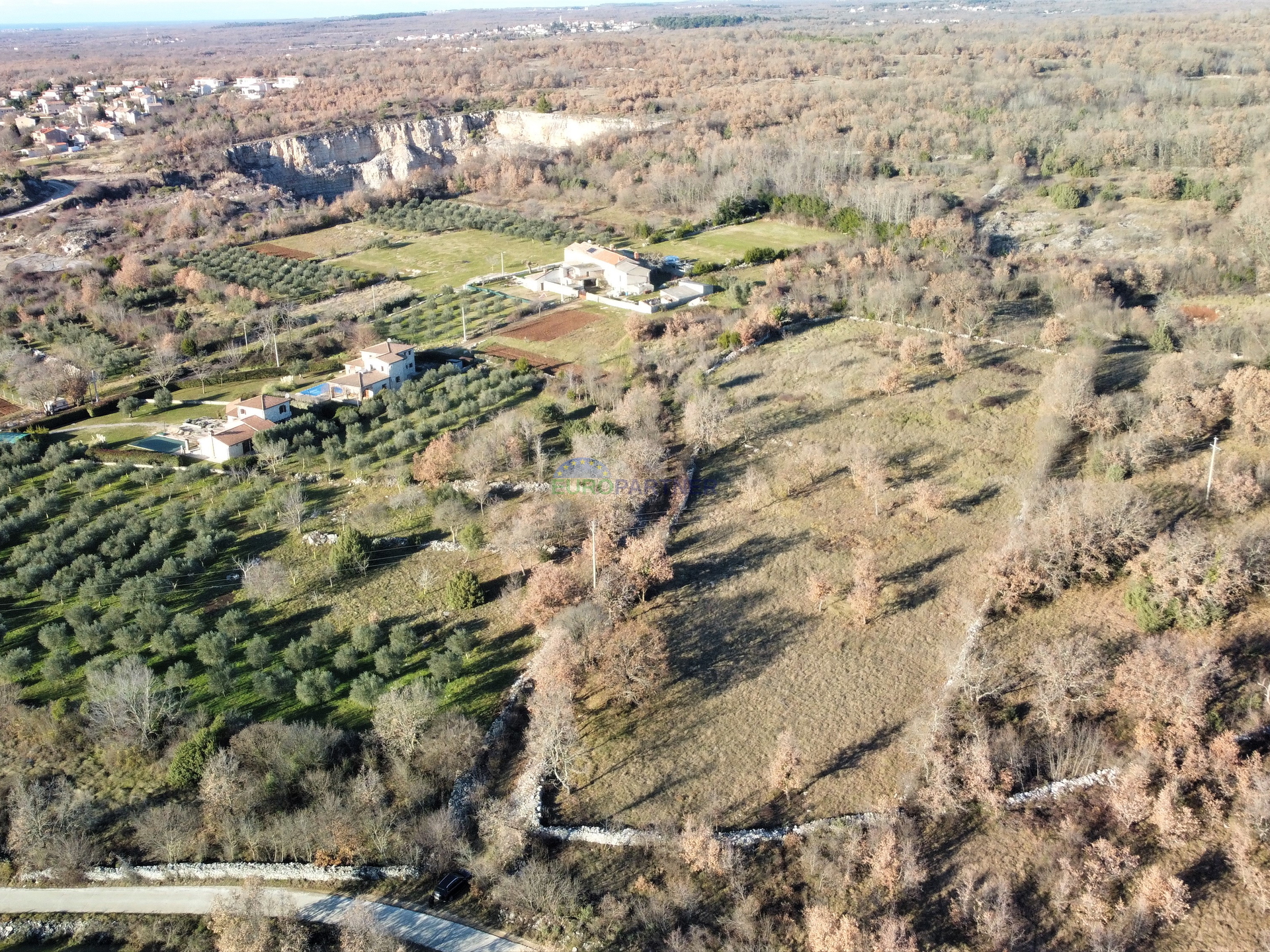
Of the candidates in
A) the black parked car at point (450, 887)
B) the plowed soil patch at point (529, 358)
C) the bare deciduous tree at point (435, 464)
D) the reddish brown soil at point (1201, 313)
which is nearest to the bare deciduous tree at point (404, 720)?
the black parked car at point (450, 887)

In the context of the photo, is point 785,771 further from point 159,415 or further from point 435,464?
point 159,415

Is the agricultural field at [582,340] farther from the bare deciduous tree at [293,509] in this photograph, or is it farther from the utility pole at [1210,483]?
the utility pole at [1210,483]

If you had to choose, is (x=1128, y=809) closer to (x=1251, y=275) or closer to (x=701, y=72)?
(x=1251, y=275)

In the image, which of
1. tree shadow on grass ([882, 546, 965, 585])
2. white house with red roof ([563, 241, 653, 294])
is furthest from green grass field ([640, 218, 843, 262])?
tree shadow on grass ([882, 546, 965, 585])

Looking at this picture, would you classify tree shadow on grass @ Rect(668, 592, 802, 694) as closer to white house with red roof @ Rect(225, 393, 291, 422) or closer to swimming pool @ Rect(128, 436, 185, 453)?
white house with red roof @ Rect(225, 393, 291, 422)

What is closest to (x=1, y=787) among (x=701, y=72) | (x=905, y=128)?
(x=905, y=128)

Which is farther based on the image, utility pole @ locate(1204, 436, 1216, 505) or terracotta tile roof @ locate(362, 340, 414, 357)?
terracotta tile roof @ locate(362, 340, 414, 357)
